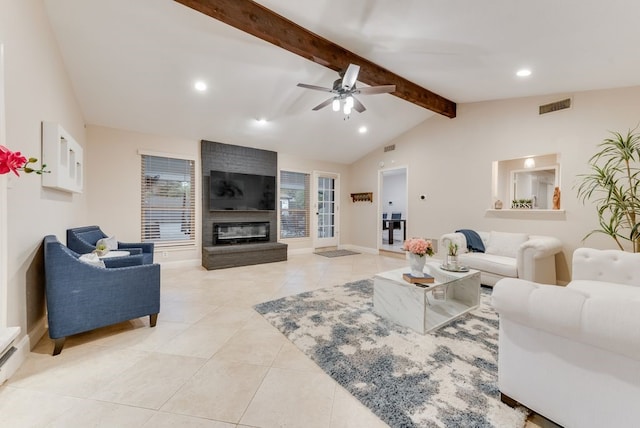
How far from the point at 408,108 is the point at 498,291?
14.5 ft

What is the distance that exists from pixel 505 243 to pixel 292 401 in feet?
13.2

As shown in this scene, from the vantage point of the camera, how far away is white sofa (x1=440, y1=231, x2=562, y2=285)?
332 centimetres

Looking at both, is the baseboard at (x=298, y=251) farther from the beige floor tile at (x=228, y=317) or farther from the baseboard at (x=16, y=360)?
the baseboard at (x=16, y=360)

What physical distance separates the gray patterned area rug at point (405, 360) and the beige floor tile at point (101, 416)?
1.09 metres

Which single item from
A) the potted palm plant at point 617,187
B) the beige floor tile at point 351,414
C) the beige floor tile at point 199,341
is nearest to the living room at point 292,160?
the potted palm plant at point 617,187

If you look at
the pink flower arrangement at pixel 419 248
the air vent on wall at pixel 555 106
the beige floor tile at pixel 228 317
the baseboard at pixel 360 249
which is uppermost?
the air vent on wall at pixel 555 106

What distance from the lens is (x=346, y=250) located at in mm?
7129

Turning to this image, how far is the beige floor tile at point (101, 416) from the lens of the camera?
136cm

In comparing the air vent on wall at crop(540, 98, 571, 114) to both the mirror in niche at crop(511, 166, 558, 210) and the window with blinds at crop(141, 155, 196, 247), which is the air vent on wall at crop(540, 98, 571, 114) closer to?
the mirror in niche at crop(511, 166, 558, 210)

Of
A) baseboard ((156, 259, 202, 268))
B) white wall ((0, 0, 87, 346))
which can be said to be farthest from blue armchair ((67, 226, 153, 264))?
baseboard ((156, 259, 202, 268))

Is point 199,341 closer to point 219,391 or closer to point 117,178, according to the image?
point 219,391

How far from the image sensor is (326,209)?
7.22m

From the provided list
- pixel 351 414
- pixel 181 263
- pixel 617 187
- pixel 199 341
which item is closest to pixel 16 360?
pixel 199 341

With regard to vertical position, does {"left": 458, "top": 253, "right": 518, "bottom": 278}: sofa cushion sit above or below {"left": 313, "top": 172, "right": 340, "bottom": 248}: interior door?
below
